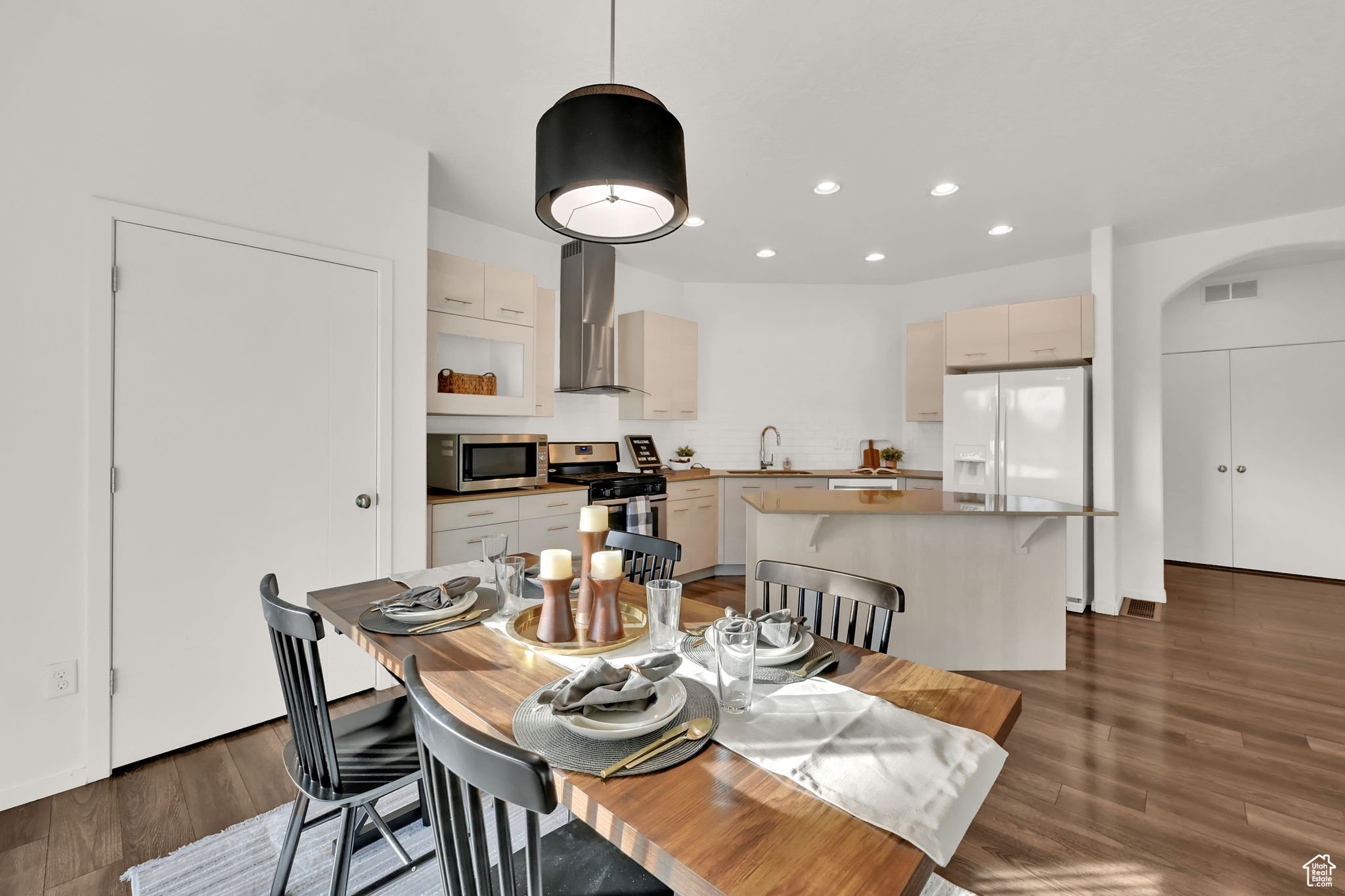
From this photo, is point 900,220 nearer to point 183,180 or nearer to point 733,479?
point 733,479

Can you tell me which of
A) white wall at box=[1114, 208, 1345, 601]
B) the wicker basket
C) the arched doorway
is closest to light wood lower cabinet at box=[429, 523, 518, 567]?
the wicker basket

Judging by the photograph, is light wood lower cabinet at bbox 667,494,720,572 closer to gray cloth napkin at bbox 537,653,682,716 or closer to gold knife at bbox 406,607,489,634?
gold knife at bbox 406,607,489,634

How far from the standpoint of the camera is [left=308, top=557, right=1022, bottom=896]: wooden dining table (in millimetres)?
729

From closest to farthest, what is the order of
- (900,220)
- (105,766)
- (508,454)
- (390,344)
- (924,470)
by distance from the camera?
(105,766)
(390,344)
(508,454)
(900,220)
(924,470)

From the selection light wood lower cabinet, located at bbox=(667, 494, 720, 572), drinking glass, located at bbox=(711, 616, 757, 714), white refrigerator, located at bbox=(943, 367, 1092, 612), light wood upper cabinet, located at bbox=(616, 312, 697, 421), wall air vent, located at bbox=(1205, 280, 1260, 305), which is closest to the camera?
drinking glass, located at bbox=(711, 616, 757, 714)

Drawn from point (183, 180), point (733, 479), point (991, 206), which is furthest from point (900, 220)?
point (183, 180)

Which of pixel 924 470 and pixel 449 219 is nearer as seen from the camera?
pixel 449 219

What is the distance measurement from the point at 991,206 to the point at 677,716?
154 inches

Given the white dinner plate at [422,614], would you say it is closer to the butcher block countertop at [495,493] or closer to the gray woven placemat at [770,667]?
the gray woven placemat at [770,667]

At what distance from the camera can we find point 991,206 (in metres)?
3.83

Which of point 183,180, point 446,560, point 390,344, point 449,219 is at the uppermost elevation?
point 449,219

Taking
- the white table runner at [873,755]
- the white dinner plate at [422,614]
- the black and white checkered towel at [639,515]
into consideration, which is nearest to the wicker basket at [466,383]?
the black and white checkered towel at [639,515]

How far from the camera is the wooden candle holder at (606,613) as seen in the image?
1.45m

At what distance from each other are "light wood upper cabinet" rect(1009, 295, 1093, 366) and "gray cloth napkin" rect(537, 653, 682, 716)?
4.42 m
